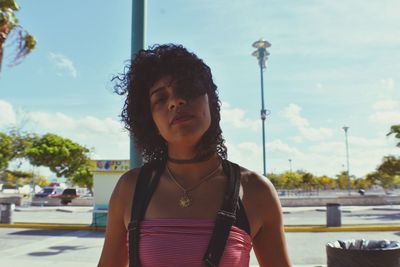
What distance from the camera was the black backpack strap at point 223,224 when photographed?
1288 millimetres

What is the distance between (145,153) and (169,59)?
446mm

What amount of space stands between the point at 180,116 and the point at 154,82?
0.27 m

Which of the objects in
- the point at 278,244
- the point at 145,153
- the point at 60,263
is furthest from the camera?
the point at 60,263

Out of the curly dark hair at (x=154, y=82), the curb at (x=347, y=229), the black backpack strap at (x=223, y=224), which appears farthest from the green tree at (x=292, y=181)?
the black backpack strap at (x=223, y=224)

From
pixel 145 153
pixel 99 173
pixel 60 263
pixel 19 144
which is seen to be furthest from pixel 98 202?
pixel 19 144

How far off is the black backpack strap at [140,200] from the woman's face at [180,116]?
0.15 metres

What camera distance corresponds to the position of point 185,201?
1438 mm

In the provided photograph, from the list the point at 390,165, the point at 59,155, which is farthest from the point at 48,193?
the point at 390,165

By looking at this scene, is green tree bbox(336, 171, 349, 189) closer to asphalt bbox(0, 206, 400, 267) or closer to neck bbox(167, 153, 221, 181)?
asphalt bbox(0, 206, 400, 267)

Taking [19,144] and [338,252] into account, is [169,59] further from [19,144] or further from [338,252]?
[19,144]

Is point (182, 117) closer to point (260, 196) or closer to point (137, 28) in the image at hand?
point (260, 196)

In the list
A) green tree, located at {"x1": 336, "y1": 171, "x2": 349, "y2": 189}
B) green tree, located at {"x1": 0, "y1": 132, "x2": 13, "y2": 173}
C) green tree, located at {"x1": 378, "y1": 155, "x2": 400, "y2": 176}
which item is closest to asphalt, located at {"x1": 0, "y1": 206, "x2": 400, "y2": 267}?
green tree, located at {"x1": 378, "y1": 155, "x2": 400, "y2": 176}

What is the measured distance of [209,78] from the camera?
170cm

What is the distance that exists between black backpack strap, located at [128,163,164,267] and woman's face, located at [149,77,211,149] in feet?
0.48
